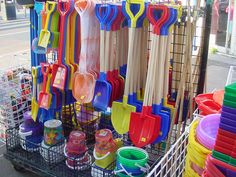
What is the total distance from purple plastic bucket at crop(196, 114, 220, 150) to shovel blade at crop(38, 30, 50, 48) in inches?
30.9

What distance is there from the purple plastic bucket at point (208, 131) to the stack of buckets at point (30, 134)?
915mm

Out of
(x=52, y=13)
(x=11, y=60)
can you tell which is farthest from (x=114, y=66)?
(x=11, y=60)

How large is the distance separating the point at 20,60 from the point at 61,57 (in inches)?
27.6

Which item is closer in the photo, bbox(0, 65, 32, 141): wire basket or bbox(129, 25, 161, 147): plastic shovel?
bbox(129, 25, 161, 147): plastic shovel

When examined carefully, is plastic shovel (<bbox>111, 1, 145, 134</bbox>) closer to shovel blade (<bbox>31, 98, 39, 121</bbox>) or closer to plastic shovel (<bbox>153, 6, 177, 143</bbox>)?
plastic shovel (<bbox>153, 6, 177, 143</bbox>)

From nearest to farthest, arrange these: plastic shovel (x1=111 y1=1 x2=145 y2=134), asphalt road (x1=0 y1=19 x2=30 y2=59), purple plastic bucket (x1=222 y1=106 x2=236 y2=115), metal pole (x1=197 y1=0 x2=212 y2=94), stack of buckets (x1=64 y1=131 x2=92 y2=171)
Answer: purple plastic bucket (x1=222 y1=106 x2=236 y2=115) → plastic shovel (x1=111 y1=1 x2=145 y2=134) → metal pole (x1=197 y1=0 x2=212 y2=94) → stack of buckets (x1=64 y1=131 x2=92 y2=171) → asphalt road (x1=0 y1=19 x2=30 y2=59)

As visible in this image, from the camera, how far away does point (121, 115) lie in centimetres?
132

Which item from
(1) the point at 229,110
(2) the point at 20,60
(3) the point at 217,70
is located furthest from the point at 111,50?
(3) the point at 217,70

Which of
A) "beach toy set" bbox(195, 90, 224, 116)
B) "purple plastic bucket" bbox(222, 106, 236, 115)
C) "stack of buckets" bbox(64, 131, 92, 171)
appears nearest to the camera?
"purple plastic bucket" bbox(222, 106, 236, 115)

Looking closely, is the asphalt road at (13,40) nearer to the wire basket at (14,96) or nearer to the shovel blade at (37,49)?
the wire basket at (14,96)

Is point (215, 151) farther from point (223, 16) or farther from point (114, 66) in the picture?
point (223, 16)

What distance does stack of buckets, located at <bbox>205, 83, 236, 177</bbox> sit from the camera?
0.66 meters

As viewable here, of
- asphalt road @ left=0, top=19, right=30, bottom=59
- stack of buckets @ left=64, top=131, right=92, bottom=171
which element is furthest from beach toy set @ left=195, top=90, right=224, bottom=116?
asphalt road @ left=0, top=19, right=30, bottom=59

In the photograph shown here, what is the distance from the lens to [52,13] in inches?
53.4
